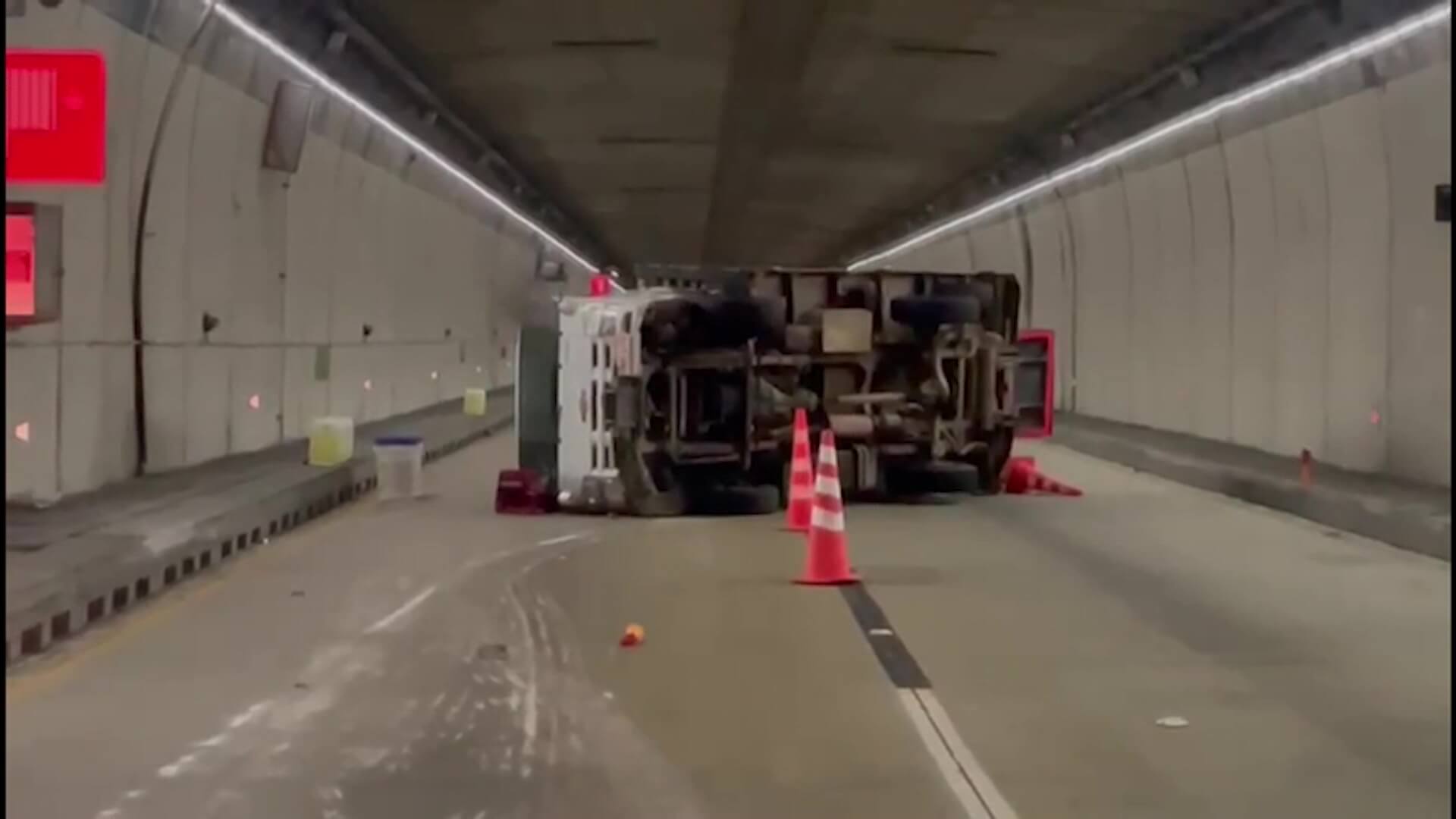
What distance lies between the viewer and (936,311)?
18.5 metres

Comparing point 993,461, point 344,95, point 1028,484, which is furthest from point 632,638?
point 344,95

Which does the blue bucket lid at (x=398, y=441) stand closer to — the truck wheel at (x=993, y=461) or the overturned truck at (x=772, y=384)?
the overturned truck at (x=772, y=384)

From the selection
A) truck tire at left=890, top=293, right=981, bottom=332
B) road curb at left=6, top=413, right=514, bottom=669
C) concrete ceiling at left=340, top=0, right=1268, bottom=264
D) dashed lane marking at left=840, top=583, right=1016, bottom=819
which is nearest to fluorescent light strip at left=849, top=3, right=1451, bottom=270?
concrete ceiling at left=340, top=0, right=1268, bottom=264

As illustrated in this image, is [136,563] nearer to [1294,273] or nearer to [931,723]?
[931,723]

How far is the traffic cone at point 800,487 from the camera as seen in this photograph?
624 inches

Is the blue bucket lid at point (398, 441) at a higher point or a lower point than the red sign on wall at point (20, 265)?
lower

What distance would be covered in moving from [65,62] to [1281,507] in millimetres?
11556

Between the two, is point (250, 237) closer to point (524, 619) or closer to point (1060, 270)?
point (524, 619)

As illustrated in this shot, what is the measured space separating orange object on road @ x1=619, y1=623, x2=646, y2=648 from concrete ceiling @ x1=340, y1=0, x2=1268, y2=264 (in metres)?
7.95

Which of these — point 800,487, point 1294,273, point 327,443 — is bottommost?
point 800,487

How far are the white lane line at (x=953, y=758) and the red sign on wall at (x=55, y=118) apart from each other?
5.52 m

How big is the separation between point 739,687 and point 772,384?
369 inches

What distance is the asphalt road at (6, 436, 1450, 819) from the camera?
6.84 meters

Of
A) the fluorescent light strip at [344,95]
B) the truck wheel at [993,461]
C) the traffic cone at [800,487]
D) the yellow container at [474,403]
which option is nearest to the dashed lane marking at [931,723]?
the traffic cone at [800,487]
